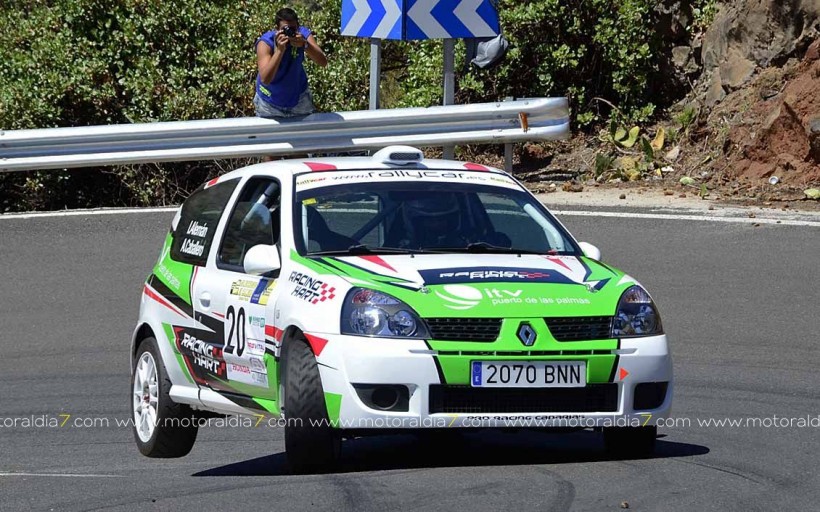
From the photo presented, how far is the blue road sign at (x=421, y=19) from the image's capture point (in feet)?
46.1

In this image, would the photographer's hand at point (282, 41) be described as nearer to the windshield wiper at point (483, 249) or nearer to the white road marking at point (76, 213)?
the white road marking at point (76, 213)

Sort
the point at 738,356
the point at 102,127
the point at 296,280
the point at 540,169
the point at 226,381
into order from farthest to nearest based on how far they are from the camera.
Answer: the point at 540,169 → the point at 102,127 → the point at 738,356 → the point at 226,381 → the point at 296,280

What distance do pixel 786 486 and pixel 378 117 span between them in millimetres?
8365

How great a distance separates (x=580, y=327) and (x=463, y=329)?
21.9 inches

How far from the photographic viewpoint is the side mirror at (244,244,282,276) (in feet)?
23.7

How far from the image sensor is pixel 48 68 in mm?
17938

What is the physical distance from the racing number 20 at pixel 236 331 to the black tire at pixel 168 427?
68 centimetres

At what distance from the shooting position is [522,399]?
262 inches

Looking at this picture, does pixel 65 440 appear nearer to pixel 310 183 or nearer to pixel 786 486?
pixel 310 183

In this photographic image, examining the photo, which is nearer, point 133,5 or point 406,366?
point 406,366

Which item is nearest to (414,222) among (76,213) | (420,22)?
(420,22)

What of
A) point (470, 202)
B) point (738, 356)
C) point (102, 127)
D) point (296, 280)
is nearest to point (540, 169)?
point (102, 127)

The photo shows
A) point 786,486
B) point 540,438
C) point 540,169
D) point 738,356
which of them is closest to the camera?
point 786,486

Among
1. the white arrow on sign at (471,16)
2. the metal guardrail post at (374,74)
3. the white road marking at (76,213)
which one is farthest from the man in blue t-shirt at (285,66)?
the white road marking at (76,213)
